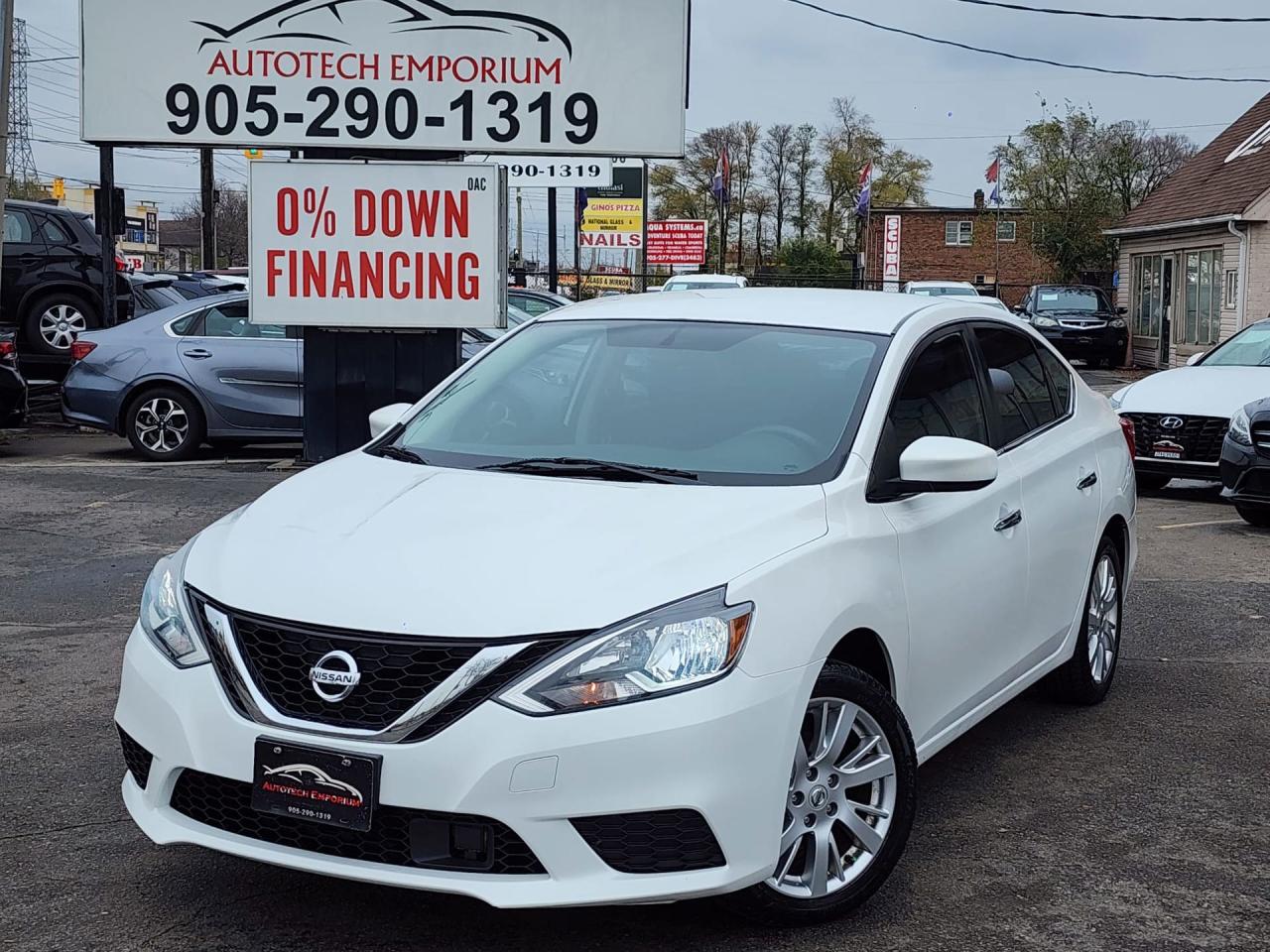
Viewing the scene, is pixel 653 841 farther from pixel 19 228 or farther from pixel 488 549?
pixel 19 228

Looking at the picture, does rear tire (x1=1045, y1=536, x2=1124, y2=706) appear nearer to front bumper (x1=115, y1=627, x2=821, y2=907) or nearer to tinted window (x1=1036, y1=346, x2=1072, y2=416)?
tinted window (x1=1036, y1=346, x2=1072, y2=416)

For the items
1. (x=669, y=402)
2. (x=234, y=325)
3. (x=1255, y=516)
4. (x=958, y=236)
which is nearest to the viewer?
(x=669, y=402)

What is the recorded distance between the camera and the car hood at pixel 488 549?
3455mm

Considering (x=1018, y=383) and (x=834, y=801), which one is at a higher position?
(x=1018, y=383)

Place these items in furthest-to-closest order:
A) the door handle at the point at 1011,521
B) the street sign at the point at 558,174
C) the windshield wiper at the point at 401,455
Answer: the street sign at the point at 558,174 → the door handle at the point at 1011,521 → the windshield wiper at the point at 401,455

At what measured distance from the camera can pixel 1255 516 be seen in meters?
11.0

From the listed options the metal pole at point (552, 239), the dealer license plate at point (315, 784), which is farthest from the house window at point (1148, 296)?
the dealer license plate at point (315, 784)

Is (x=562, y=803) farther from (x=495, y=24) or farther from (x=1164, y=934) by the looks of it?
(x=495, y=24)

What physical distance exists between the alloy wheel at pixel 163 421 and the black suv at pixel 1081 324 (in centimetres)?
2303

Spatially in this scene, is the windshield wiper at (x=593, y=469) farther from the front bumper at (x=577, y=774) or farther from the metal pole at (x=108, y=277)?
the metal pole at (x=108, y=277)

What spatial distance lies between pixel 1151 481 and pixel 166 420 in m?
8.39

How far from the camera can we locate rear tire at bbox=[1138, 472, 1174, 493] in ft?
40.8

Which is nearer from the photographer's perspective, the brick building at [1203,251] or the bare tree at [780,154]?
the brick building at [1203,251]

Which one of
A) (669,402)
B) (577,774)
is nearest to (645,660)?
(577,774)
